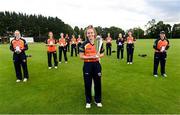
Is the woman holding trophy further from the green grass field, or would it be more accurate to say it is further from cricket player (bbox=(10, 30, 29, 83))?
cricket player (bbox=(10, 30, 29, 83))

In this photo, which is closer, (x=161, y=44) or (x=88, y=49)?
(x=88, y=49)

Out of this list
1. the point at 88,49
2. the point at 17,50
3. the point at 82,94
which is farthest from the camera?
the point at 17,50

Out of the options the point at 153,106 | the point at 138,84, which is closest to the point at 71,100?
the point at 153,106

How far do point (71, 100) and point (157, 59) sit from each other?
5.05m

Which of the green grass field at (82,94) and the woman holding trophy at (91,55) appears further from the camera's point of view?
the green grass field at (82,94)

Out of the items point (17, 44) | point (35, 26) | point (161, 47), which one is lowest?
point (161, 47)

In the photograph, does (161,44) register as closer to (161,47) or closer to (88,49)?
(161,47)

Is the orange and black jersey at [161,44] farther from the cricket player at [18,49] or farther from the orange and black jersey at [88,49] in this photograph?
the cricket player at [18,49]

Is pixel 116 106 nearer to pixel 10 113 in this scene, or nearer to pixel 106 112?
pixel 106 112

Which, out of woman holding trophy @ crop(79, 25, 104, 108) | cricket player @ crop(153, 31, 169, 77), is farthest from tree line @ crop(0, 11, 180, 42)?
woman holding trophy @ crop(79, 25, 104, 108)

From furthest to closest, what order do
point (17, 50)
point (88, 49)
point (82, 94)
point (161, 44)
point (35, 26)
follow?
point (35, 26), point (161, 44), point (17, 50), point (82, 94), point (88, 49)

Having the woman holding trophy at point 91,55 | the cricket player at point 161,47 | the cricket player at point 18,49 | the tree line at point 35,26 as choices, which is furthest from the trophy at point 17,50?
the tree line at point 35,26

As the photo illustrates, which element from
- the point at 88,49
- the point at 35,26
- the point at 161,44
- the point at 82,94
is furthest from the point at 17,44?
the point at 35,26

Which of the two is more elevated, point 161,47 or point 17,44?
point 17,44
